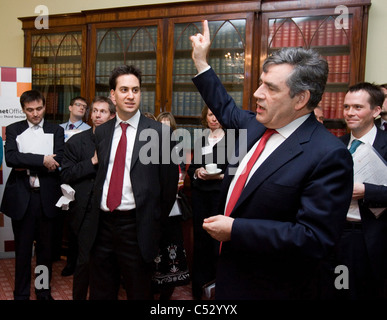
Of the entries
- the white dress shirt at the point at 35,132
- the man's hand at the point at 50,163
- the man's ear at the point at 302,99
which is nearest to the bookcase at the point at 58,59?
the white dress shirt at the point at 35,132

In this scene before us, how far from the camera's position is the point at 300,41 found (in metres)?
3.38

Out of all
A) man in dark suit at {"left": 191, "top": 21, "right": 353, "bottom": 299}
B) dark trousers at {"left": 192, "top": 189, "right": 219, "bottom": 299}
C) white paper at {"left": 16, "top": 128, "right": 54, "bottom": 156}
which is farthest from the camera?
dark trousers at {"left": 192, "top": 189, "right": 219, "bottom": 299}

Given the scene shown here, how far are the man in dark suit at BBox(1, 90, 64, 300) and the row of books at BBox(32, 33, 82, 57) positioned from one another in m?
1.74

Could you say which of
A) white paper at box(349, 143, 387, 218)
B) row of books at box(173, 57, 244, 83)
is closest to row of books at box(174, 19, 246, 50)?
row of books at box(173, 57, 244, 83)

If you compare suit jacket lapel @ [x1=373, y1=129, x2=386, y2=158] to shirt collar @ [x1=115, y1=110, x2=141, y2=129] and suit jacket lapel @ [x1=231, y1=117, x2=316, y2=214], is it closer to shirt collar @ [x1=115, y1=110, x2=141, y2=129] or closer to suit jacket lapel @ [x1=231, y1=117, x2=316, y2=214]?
suit jacket lapel @ [x1=231, y1=117, x2=316, y2=214]

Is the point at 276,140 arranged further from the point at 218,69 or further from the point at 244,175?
the point at 218,69

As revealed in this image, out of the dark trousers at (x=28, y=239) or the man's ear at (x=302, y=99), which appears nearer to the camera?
the man's ear at (x=302, y=99)

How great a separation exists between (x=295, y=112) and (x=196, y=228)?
173 centimetres

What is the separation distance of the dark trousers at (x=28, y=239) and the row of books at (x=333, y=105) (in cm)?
255

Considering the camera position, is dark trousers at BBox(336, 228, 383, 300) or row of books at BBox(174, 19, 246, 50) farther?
row of books at BBox(174, 19, 246, 50)

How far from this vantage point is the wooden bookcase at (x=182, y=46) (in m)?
3.29

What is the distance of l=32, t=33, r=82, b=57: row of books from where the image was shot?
13.5 feet

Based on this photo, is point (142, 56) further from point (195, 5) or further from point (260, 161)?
point (260, 161)

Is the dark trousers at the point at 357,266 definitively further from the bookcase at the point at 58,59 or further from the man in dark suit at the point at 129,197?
the bookcase at the point at 58,59
